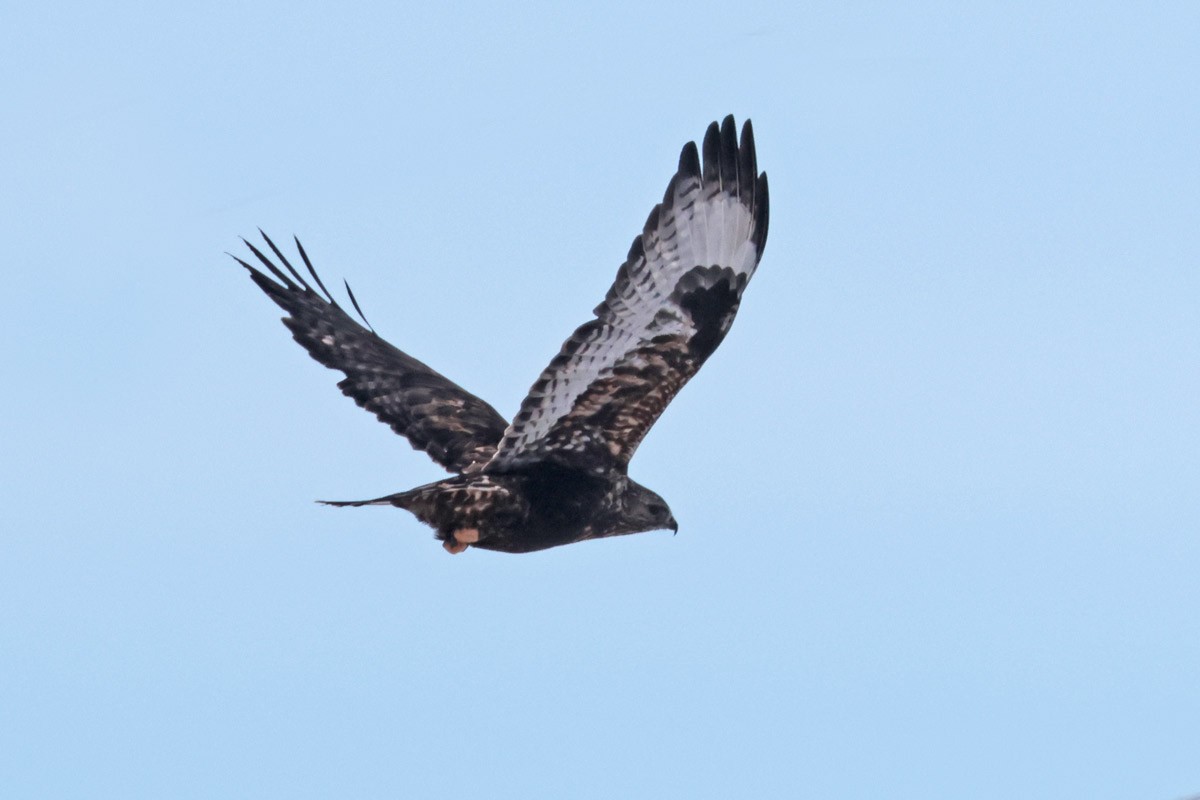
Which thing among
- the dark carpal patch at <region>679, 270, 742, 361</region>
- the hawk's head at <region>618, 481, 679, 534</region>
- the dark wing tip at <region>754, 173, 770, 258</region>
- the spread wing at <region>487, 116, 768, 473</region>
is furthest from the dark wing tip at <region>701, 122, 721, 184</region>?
the hawk's head at <region>618, 481, 679, 534</region>

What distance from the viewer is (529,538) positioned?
11.4 metres

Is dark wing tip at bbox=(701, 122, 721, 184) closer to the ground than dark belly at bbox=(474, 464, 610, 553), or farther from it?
farther from it

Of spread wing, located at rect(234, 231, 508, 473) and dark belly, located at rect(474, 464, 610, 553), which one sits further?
spread wing, located at rect(234, 231, 508, 473)

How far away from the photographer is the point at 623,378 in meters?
11.3

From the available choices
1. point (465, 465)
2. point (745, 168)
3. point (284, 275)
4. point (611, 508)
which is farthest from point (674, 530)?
point (284, 275)

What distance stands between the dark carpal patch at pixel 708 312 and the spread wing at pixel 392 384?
1500mm

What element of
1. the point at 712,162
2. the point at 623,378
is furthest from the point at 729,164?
the point at 623,378

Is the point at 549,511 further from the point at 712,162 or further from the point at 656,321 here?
the point at 712,162

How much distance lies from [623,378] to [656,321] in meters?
0.34

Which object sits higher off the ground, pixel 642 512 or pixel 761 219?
pixel 761 219

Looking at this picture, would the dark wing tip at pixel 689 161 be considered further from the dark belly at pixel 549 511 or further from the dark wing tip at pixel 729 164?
the dark belly at pixel 549 511

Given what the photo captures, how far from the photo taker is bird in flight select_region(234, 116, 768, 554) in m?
11.3

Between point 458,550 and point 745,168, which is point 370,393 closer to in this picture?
point 458,550

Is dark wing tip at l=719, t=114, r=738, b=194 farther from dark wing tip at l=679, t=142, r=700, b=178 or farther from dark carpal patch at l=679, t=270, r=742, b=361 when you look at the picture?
Result: dark carpal patch at l=679, t=270, r=742, b=361
